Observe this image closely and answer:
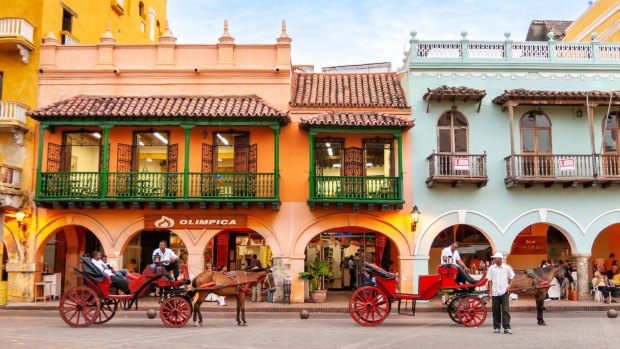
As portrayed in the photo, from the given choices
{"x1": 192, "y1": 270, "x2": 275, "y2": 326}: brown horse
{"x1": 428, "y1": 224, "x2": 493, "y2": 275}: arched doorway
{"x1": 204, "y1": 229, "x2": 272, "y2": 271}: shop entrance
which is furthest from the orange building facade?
{"x1": 192, "y1": 270, "x2": 275, "y2": 326}: brown horse

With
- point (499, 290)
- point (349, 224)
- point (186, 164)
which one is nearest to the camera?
point (499, 290)

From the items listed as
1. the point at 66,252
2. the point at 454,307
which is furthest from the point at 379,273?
the point at 66,252

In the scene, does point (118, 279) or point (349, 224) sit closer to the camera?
point (118, 279)

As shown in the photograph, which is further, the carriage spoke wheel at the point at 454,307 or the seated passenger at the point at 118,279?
the carriage spoke wheel at the point at 454,307

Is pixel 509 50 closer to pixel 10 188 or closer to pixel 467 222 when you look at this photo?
pixel 467 222

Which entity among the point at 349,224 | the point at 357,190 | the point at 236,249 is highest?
the point at 357,190

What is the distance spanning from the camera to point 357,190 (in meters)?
21.6

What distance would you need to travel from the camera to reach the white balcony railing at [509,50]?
2300cm

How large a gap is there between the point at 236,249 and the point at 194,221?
493cm

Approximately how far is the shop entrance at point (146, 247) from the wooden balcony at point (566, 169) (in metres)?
13.1

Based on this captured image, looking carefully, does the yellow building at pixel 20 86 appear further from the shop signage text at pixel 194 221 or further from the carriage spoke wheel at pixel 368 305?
the carriage spoke wheel at pixel 368 305

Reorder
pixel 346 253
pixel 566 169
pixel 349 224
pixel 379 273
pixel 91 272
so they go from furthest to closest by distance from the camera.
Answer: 1. pixel 346 253
2. pixel 349 224
3. pixel 566 169
4. pixel 379 273
5. pixel 91 272

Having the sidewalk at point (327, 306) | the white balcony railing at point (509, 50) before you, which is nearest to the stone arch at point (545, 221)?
the sidewalk at point (327, 306)

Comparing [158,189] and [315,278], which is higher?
[158,189]
